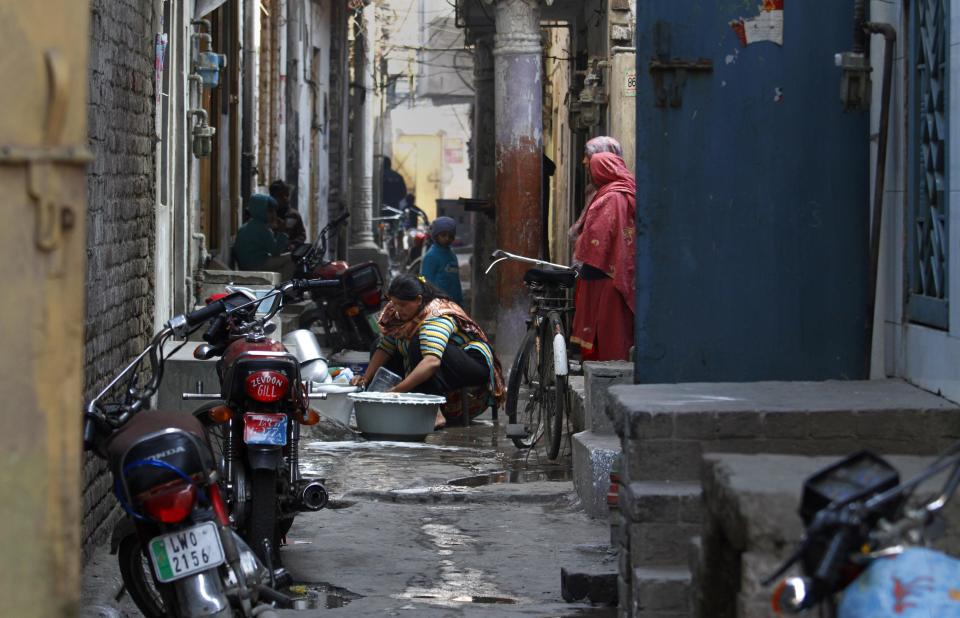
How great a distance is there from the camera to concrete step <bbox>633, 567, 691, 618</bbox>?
4.88m

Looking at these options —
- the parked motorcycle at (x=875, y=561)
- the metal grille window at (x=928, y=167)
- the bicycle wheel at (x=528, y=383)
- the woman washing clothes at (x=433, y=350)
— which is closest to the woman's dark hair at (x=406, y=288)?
the woman washing clothes at (x=433, y=350)

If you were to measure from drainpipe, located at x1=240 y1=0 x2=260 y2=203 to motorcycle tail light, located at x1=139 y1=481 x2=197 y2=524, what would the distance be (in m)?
11.7

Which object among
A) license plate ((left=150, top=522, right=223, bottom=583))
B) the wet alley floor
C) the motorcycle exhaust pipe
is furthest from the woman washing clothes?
license plate ((left=150, top=522, right=223, bottom=583))

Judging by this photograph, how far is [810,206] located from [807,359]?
0.55 metres

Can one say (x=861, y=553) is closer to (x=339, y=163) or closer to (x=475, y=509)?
(x=475, y=509)

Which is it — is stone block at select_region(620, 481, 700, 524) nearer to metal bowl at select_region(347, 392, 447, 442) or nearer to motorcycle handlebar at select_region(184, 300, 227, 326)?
motorcycle handlebar at select_region(184, 300, 227, 326)

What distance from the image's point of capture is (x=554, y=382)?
9.24m

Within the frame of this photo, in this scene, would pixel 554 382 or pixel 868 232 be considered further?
pixel 554 382

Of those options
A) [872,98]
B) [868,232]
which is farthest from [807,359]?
[872,98]

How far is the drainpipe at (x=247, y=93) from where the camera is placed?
52.6 ft

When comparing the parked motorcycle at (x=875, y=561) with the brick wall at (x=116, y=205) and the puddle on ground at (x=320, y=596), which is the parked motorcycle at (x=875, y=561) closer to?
the puddle on ground at (x=320, y=596)

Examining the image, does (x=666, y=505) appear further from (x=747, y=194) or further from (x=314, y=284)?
(x=314, y=284)

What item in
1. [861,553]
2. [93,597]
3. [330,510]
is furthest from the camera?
[330,510]

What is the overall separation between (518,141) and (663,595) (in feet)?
34.7
